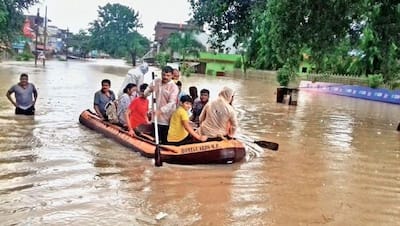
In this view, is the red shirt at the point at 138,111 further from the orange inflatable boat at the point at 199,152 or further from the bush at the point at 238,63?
the bush at the point at 238,63

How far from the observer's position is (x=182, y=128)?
29.2 feet

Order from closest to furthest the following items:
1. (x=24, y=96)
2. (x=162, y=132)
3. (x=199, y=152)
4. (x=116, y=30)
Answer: (x=199, y=152) → (x=162, y=132) → (x=24, y=96) → (x=116, y=30)

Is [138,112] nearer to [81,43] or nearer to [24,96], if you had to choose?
[24,96]

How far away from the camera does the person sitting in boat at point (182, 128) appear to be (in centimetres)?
870

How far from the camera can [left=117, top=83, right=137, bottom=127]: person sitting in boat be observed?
10656 mm

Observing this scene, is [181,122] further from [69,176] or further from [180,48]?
[180,48]

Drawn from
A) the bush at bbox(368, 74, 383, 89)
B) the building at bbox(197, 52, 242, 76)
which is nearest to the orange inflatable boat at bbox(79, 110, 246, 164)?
the bush at bbox(368, 74, 383, 89)

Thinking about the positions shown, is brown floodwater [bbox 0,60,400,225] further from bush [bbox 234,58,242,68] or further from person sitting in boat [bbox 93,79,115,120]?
bush [bbox 234,58,242,68]

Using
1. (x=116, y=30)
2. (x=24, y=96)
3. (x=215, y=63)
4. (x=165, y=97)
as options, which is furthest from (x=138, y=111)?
(x=116, y=30)

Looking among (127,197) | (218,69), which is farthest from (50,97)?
(218,69)

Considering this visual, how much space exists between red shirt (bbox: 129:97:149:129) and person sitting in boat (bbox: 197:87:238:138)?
4.86ft

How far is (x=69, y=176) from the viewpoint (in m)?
7.52

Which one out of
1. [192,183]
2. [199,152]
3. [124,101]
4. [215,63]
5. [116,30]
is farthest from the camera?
[116,30]

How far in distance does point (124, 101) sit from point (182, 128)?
2.17 metres
